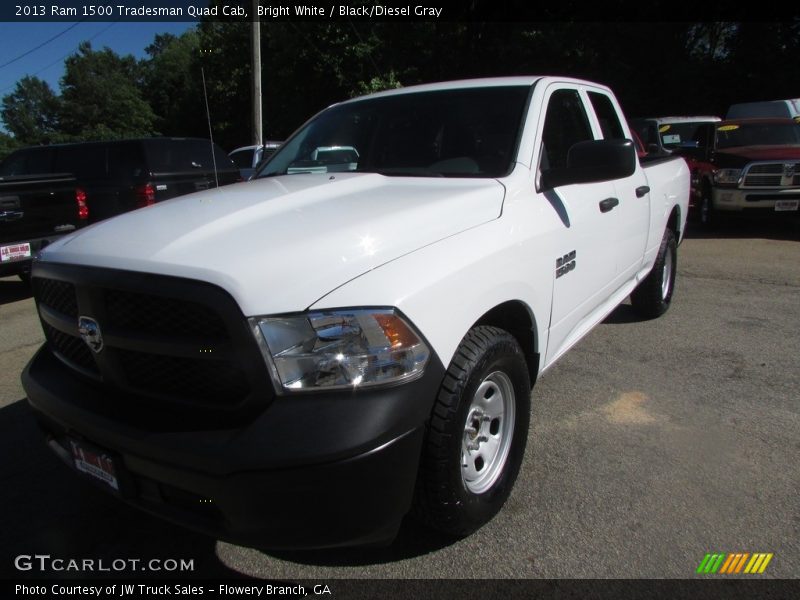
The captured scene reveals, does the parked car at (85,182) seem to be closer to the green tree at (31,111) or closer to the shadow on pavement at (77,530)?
the shadow on pavement at (77,530)

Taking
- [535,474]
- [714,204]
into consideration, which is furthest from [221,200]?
[714,204]

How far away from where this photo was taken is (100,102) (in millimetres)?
58844

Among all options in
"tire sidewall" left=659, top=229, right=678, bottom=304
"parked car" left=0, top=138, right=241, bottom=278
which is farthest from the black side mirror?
"parked car" left=0, top=138, right=241, bottom=278

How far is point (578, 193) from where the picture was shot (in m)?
3.17

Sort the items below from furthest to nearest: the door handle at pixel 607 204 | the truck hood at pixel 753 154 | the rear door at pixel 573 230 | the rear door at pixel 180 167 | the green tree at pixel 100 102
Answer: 1. the green tree at pixel 100 102
2. the truck hood at pixel 753 154
3. the rear door at pixel 180 167
4. the door handle at pixel 607 204
5. the rear door at pixel 573 230

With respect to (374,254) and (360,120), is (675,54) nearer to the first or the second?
(360,120)

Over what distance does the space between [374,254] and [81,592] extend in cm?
165

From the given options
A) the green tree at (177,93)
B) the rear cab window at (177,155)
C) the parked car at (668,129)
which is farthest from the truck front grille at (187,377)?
the green tree at (177,93)

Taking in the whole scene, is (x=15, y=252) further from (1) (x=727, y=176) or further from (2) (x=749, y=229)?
(2) (x=749, y=229)

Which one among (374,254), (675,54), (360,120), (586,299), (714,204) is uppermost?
(675,54)

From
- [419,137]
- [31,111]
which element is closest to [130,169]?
[419,137]

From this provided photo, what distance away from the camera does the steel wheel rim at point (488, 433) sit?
237 centimetres

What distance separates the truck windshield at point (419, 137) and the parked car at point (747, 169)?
8.30m

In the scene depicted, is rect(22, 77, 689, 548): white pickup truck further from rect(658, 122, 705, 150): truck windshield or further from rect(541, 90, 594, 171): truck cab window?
rect(658, 122, 705, 150): truck windshield
